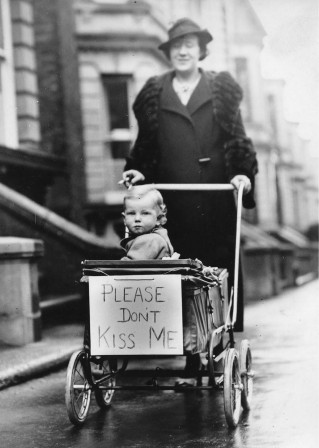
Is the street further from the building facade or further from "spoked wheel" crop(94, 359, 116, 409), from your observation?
the building facade

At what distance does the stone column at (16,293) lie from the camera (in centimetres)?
654

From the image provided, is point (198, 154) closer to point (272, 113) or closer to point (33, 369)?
point (33, 369)

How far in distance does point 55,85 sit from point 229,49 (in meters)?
3.26

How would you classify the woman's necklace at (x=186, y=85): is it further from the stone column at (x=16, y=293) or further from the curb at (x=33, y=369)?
the curb at (x=33, y=369)

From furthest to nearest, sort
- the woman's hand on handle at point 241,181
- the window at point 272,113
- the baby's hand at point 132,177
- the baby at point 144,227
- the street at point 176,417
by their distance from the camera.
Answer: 1. the window at point 272,113
2. the baby's hand at point 132,177
3. the woman's hand on handle at point 241,181
4. the baby at point 144,227
5. the street at point 176,417

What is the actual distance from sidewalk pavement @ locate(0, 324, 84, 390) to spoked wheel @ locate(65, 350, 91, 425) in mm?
1304

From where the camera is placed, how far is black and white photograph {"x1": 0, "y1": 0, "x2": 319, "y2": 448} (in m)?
3.89

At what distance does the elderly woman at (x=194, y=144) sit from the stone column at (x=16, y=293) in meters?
1.60

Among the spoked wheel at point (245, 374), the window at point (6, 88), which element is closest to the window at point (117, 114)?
the window at point (6, 88)

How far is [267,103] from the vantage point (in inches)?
603

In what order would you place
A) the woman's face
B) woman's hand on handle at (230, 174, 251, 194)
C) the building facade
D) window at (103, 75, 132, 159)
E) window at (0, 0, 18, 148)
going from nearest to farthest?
woman's hand on handle at (230, 174, 251, 194) < the woman's face < window at (0, 0, 18, 148) < the building facade < window at (103, 75, 132, 159)

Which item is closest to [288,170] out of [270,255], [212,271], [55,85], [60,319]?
[270,255]

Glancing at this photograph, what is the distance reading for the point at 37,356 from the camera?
6.02 meters

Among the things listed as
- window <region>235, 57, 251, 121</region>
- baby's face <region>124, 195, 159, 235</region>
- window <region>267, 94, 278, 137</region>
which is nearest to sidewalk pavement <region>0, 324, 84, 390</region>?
baby's face <region>124, 195, 159, 235</region>
